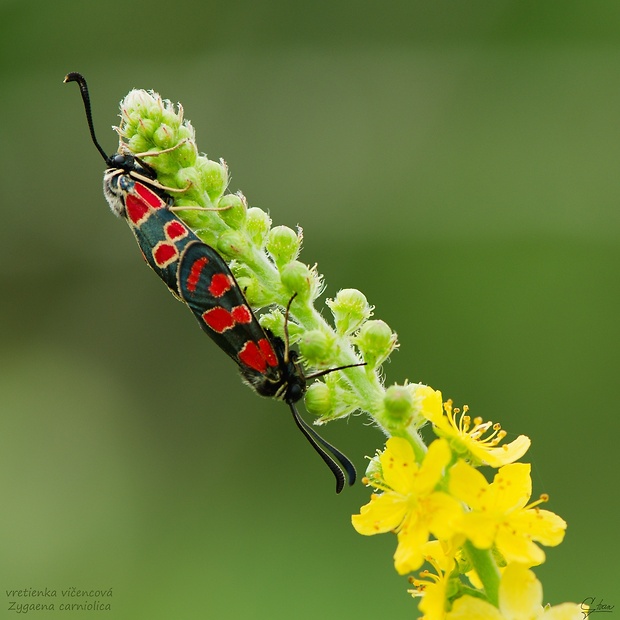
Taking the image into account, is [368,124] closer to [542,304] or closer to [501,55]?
[501,55]

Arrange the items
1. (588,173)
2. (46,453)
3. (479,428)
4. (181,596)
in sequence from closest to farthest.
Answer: (479,428), (181,596), (46,453), (588,173)

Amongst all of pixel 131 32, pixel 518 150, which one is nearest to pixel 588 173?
pixel 518 150

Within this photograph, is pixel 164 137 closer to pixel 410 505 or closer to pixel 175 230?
pixel 175 230

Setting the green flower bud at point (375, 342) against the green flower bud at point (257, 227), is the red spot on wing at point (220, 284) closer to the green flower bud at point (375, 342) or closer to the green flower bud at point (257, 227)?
the green flower bud at point (257, 227)

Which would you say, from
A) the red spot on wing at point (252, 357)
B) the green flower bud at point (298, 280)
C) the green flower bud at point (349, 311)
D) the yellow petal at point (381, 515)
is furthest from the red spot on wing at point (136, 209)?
the yellow petal at point (381, 515)

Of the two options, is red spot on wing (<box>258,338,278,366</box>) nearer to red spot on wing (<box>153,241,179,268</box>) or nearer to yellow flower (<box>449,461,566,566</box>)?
red spot on wing (<box>153,241,179,268</box>)

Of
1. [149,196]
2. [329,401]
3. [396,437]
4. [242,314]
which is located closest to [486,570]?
[396,437]
